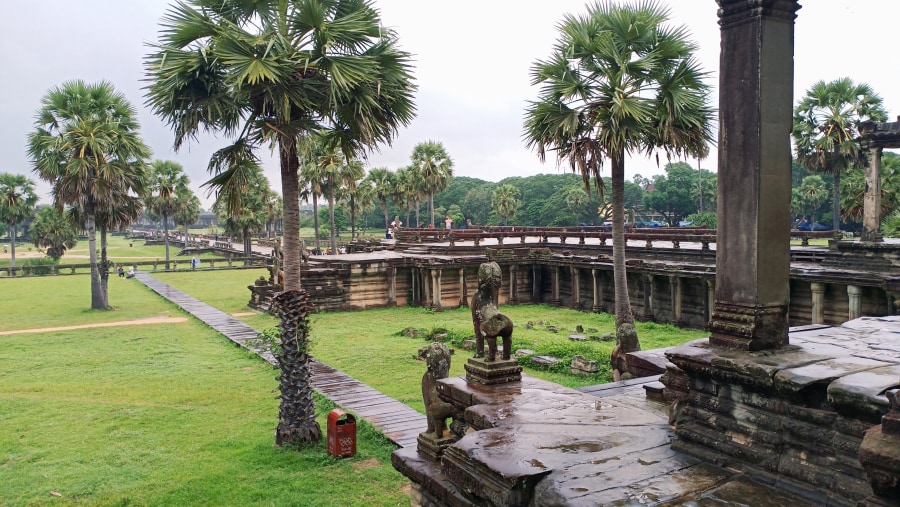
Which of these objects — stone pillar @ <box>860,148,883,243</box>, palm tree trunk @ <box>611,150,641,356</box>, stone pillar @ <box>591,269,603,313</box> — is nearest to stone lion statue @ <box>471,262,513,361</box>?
palm tree trunk @ <box>611,150,641,356</box>

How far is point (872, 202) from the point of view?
2042cm

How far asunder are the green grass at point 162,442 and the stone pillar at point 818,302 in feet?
47.7

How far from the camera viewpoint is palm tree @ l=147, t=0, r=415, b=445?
10039 mm

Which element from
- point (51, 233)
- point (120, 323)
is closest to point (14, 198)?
point (51, 233)

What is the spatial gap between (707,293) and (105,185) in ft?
76.9

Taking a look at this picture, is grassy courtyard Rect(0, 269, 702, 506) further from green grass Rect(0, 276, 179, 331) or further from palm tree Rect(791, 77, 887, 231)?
palm tree Rect(791, 77, 887, 231)

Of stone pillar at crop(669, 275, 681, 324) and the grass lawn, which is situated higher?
stone pillar at crop(669, 275, 681, 324)

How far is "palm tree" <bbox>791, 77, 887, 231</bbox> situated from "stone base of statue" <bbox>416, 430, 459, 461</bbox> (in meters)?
30.9

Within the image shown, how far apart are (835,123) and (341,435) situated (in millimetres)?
31977

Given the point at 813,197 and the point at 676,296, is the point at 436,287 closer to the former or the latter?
the point at 676,296

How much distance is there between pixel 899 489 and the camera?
4008mm

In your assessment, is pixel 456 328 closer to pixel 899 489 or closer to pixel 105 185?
pixel 105 185

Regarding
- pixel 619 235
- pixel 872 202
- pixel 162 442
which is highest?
pixel 872 202

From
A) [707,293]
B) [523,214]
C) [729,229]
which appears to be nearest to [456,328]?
[707,293]
